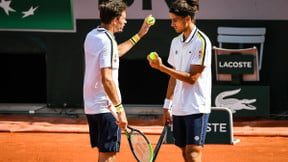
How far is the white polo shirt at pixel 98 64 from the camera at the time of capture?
4117 millimetres

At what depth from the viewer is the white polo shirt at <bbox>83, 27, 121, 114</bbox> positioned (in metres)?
4.12

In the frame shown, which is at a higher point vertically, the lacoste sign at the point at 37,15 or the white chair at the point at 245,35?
the lacoste sign at the point at 37,15

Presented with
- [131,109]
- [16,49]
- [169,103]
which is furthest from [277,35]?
[169,103]

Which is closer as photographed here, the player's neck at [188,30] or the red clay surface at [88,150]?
the player's neck at [188,30]

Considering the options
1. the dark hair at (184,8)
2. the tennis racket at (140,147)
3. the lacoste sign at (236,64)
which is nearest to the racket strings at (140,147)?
the tennis racket at (140,147)

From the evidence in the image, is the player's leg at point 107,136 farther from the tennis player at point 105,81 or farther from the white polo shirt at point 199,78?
the white polo shirt at point 199,78

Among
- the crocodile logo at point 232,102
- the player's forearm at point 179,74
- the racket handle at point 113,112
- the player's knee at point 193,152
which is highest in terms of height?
the player's forearm at point 179,74

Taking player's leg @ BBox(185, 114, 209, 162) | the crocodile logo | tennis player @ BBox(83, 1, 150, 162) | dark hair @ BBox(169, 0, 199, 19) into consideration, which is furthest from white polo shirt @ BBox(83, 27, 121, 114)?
the crocodile logo

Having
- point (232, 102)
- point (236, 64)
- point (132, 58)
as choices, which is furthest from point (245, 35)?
point (132, 58)

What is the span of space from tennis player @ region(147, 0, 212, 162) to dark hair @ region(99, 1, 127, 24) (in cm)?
41

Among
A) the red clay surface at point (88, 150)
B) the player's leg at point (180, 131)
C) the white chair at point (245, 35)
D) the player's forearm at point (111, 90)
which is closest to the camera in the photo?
the player's forearm at point (111, 90)

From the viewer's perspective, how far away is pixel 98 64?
4160 mm

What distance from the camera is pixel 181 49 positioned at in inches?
175

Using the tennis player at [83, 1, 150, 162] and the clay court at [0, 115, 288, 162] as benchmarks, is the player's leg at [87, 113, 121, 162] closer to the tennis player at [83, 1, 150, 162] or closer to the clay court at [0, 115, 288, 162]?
the tennis player at [83, 1, 150, 162]
